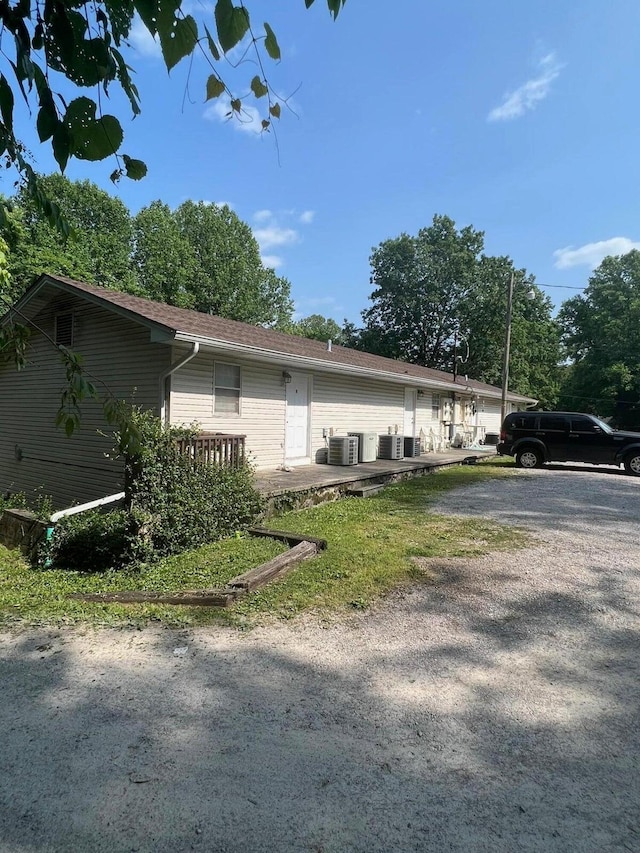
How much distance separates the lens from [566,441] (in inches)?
538

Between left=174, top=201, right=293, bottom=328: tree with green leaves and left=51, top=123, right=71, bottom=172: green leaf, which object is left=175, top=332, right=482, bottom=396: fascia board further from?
left=174, top=201, right=293, bottom=328: tree with green leaves

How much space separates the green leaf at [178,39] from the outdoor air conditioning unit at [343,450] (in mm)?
10587

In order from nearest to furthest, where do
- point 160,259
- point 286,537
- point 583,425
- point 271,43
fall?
point 271,43 < point 286,537 < point 583,425 < point 160,259

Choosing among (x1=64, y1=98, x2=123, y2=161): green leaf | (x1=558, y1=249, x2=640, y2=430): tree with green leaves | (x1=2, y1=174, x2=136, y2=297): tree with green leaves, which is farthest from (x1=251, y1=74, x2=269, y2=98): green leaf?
(x1=558, y1=249, x2=640, y2=430): tree with green leaves

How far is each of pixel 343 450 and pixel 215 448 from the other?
17.2 ft

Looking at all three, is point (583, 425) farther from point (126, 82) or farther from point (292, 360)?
point (126, 82)

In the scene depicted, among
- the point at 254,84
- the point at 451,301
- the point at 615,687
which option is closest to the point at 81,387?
the point at 254,84

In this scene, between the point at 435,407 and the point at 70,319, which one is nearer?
the point at 70,319

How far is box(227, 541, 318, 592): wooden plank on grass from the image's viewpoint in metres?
4.36

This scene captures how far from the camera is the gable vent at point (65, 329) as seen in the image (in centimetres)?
999

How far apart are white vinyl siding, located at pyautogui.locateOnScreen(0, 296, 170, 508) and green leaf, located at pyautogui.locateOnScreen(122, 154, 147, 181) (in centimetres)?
631

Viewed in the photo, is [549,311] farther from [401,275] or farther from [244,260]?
[244,260]

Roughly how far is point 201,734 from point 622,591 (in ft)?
12.7

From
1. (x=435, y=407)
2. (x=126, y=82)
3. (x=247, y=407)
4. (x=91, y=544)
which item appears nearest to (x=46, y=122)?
(x=126, y=82)
